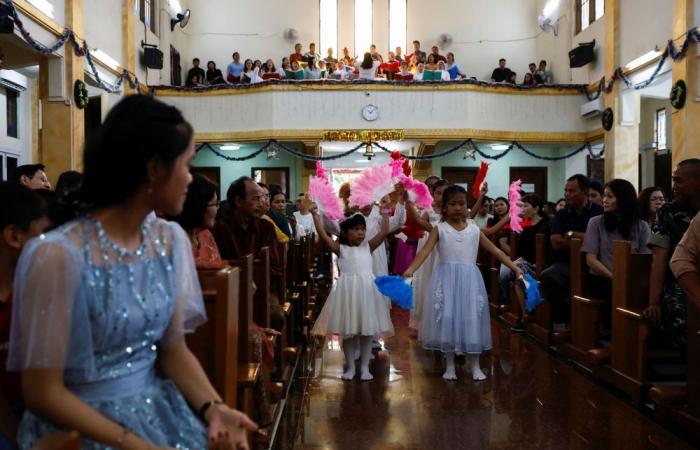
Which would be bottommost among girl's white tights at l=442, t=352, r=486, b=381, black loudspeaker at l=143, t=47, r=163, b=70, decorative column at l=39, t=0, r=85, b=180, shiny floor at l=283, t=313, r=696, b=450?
shiny floor at l=283, t=313, r=696, b=450

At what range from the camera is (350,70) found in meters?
18.0

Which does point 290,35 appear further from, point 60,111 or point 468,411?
point 468,411

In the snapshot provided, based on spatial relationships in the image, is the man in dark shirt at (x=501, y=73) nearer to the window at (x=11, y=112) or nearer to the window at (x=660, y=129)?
the window at (x=660, y=129)

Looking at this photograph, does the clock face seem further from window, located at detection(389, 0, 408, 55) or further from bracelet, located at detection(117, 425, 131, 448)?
bracelet, located at detection(117, 425, 131, 448)

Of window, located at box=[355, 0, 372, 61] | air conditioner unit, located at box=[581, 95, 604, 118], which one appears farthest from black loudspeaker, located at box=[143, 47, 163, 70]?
air conditioner unit, located at box=[581, 95, 604, 118]

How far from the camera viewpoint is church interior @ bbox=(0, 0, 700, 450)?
5.41 feet

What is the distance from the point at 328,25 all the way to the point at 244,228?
1734 centimetres

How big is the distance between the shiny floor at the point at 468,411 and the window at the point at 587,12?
1257 cm

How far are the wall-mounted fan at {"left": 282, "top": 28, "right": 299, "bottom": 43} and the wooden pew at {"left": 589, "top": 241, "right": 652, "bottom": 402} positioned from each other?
1739 centimetres

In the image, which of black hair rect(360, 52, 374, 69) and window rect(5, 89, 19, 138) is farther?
black hair rect(360, 52, 374, 69)

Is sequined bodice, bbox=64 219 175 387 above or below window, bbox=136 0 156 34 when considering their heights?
below

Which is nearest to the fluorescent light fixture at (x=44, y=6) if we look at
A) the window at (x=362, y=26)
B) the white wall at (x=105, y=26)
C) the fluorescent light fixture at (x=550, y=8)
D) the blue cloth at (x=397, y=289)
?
the white wall at (x=105, y=26)

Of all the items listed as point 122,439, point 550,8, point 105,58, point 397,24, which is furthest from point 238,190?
point 397,24

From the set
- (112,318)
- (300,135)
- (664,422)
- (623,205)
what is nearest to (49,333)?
(112,318)
